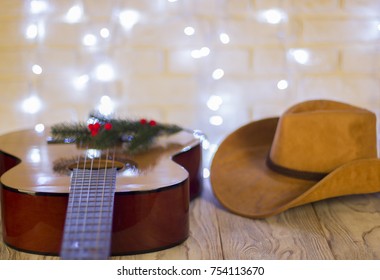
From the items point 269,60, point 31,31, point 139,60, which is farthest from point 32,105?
point 269,60

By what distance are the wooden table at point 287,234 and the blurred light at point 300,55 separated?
529 mm

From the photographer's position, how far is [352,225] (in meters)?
1.55

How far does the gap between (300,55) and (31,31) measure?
841 millimetres

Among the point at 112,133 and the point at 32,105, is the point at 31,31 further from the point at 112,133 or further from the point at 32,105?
the point at 112,133

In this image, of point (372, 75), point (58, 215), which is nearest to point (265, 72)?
point (372, 75)

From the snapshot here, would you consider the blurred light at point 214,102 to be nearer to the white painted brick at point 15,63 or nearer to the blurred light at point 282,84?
the blurred light at point 282,84

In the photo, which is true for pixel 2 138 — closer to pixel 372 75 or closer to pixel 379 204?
pixel 379 204

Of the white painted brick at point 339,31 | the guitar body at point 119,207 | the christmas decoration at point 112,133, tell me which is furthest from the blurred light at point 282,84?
the guitar body at point 119,207

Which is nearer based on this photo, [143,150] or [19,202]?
[19,202]

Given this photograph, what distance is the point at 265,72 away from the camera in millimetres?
2059

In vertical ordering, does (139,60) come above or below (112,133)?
above

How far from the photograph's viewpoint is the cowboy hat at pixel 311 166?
5.10 feet

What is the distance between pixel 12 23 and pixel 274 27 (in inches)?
31.7
